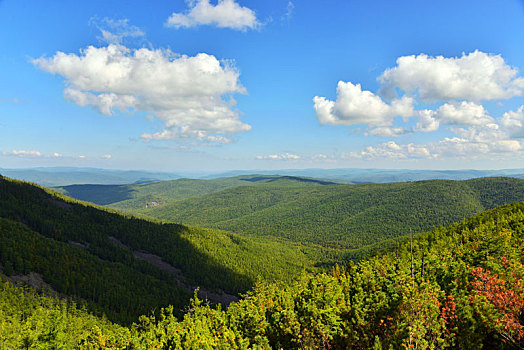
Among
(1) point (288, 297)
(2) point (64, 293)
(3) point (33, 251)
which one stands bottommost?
(2) point (64, 293)

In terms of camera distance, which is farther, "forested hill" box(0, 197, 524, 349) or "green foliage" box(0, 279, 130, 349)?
"green foliage" box(0, 279, 130, 349)

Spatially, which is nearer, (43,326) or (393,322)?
(393,322)

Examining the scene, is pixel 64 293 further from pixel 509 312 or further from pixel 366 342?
pixel 509 312

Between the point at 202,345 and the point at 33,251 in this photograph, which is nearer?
the point at 202,345

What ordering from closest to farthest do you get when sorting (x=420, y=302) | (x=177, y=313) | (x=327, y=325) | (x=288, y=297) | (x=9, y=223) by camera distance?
1. (x=420, y=302)
2. (x=327, y=325)
3. (x=288, y=297)
4. (x=177, y=313)
5. (x=9, y=223)

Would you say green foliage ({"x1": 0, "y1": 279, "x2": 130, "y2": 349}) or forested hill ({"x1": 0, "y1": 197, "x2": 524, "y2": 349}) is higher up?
forested hill ({"x1": 0, "y1": 197, "x2": 524, "y2": 349})

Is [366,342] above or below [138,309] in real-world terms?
above

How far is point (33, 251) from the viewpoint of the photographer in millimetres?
149750

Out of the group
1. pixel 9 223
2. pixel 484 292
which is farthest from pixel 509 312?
pixel 9 223

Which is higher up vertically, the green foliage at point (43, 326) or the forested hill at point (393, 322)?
the forested hill at point (393, 322)

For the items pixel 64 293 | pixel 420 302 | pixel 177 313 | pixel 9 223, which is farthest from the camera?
pixel 9 223

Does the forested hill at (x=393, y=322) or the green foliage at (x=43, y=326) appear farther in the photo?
the green foliage at (x=43, y=326)

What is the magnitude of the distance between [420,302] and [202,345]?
18416 millimetres

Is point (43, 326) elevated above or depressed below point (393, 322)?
below
